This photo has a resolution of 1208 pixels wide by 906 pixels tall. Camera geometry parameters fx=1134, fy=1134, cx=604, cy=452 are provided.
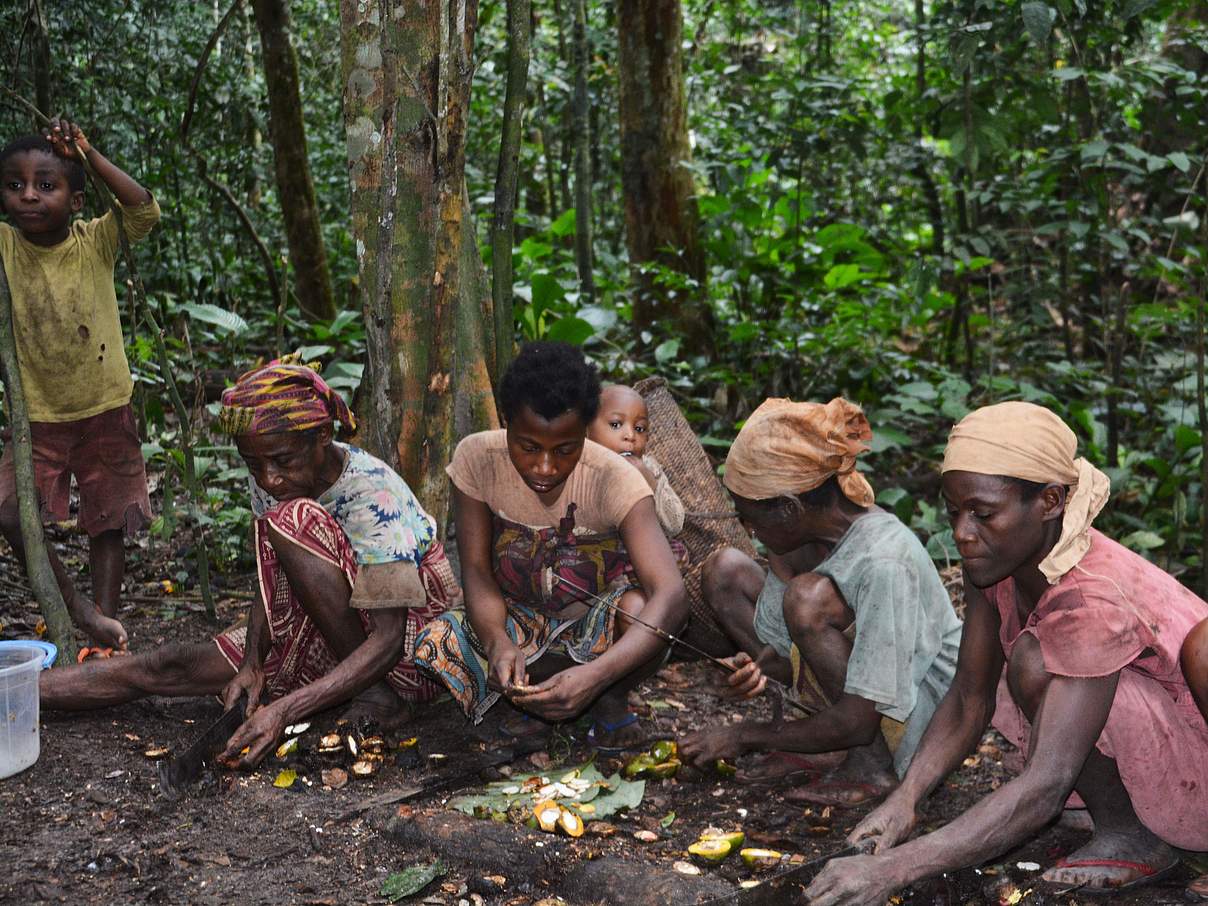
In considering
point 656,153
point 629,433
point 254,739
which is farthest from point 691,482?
point 656,153

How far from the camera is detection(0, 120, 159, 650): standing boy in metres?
3.88

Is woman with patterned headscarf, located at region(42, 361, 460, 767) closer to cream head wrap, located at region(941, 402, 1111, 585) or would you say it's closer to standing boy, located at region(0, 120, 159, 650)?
standing boy, located at region(0, 120, 159, 650)

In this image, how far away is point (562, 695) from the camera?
3.00m

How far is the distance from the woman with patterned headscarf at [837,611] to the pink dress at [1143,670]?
45 centimetres

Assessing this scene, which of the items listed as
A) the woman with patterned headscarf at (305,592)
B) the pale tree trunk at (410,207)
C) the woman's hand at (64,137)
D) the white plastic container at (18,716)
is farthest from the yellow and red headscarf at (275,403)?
the woman's hand at (64,137)

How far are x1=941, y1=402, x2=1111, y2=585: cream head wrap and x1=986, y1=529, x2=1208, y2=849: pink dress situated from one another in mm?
77

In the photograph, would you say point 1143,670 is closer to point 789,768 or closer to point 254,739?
point 789,768

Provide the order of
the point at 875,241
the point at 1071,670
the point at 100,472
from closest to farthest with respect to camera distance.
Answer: the point at 1071,670 < the point at 100,472 < the point at 875,241

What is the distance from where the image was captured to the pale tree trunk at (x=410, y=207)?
12.5 feet

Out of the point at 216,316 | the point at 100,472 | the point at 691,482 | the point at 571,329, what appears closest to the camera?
the point at 100,472

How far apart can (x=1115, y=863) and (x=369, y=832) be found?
1.75 meters

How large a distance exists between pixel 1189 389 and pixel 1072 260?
4.53 feet

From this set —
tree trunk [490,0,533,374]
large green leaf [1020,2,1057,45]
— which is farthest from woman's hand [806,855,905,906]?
large green leaf [1020,2,1057,45]

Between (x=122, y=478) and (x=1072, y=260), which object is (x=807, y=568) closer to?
(x=122, y=478)
